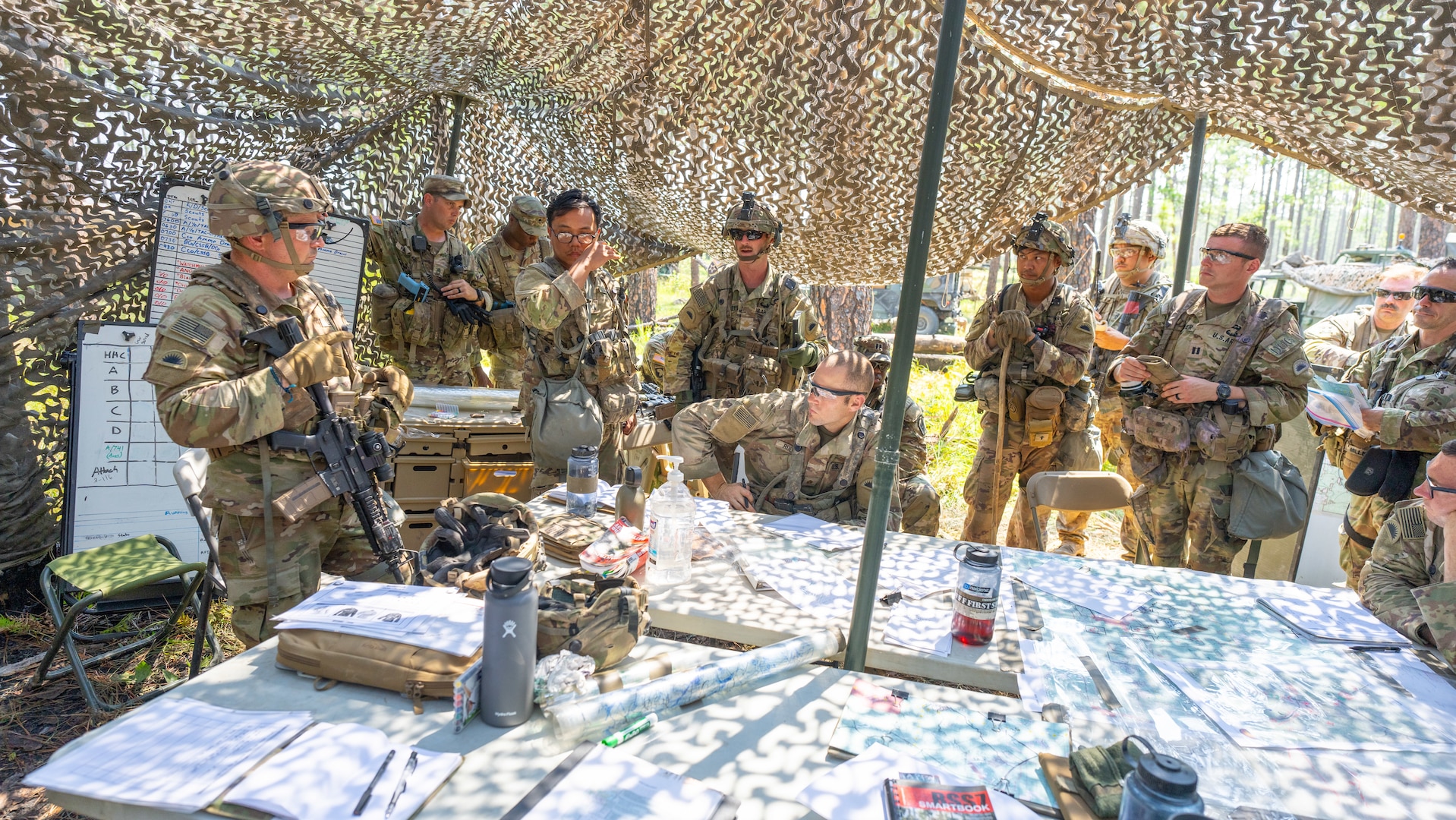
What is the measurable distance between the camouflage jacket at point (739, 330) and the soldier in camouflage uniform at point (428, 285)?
4.42 feet

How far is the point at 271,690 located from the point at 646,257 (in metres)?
4.52

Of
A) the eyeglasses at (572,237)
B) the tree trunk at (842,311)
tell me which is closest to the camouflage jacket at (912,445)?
the eyeglasses at (572,237)

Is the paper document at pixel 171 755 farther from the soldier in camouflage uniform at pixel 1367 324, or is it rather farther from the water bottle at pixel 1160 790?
the soldier in camouflage uniform at pixel 1367 324

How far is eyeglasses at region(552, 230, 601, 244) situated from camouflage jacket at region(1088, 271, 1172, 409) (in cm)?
284

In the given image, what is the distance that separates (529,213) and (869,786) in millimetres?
4000

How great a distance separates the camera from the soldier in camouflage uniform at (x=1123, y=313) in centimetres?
455

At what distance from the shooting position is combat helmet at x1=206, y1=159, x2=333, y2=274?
7.68 feet

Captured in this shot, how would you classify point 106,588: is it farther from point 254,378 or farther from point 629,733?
point 629,733

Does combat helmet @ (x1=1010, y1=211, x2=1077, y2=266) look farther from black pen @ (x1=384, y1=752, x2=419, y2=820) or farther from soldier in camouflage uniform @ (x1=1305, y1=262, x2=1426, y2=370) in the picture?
black pen @ (x1=384, y1=752, x2=419, y2=820)

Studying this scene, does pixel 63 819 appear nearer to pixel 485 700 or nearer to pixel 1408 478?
pixel 485 700

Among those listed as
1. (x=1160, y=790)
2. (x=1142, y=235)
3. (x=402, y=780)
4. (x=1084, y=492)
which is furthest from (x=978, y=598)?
(x=1142, y=235)

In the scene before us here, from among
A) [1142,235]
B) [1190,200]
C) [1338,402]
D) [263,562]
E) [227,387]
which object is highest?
[1142,235]

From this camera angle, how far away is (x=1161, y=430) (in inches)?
146

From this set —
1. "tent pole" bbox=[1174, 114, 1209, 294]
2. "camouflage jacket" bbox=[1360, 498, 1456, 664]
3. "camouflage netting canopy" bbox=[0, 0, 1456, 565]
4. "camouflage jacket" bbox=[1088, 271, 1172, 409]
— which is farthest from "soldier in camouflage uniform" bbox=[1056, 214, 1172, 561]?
"camouflage jacket" bbox=[1360, 498, 1456, 664]
